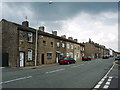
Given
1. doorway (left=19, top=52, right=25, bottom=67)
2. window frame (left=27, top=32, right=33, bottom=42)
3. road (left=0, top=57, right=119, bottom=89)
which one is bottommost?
road (left=0, top=57, right=119, bottom=89)

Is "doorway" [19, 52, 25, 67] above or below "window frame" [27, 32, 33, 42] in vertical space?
below

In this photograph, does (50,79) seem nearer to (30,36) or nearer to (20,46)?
(20,46)

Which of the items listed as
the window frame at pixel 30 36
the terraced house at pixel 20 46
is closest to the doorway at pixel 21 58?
the terraced house at pixel 20 46

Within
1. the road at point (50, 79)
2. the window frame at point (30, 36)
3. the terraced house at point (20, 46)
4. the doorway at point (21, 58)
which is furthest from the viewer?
the window frame at point (30, 36)

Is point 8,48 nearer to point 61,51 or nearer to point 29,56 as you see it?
point 29,56

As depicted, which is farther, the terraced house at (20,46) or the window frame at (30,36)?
the window frame at (30,36)

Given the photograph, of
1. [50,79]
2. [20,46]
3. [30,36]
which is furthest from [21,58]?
[50,79]

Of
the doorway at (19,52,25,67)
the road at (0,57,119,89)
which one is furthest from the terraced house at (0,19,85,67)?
the road at (0,57,119,89)

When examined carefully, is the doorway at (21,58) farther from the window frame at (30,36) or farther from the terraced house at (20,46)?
the window frame at (30,36)

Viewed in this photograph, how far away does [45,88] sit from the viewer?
7.92 meters

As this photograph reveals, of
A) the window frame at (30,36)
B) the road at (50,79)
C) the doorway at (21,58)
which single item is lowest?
the road at (50,79)

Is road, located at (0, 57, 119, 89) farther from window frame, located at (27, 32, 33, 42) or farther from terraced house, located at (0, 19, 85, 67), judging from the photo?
window frame, located at (27, 32, 33, 42)

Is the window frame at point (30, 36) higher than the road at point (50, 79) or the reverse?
higher

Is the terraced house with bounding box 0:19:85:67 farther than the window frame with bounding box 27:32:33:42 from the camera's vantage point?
No
